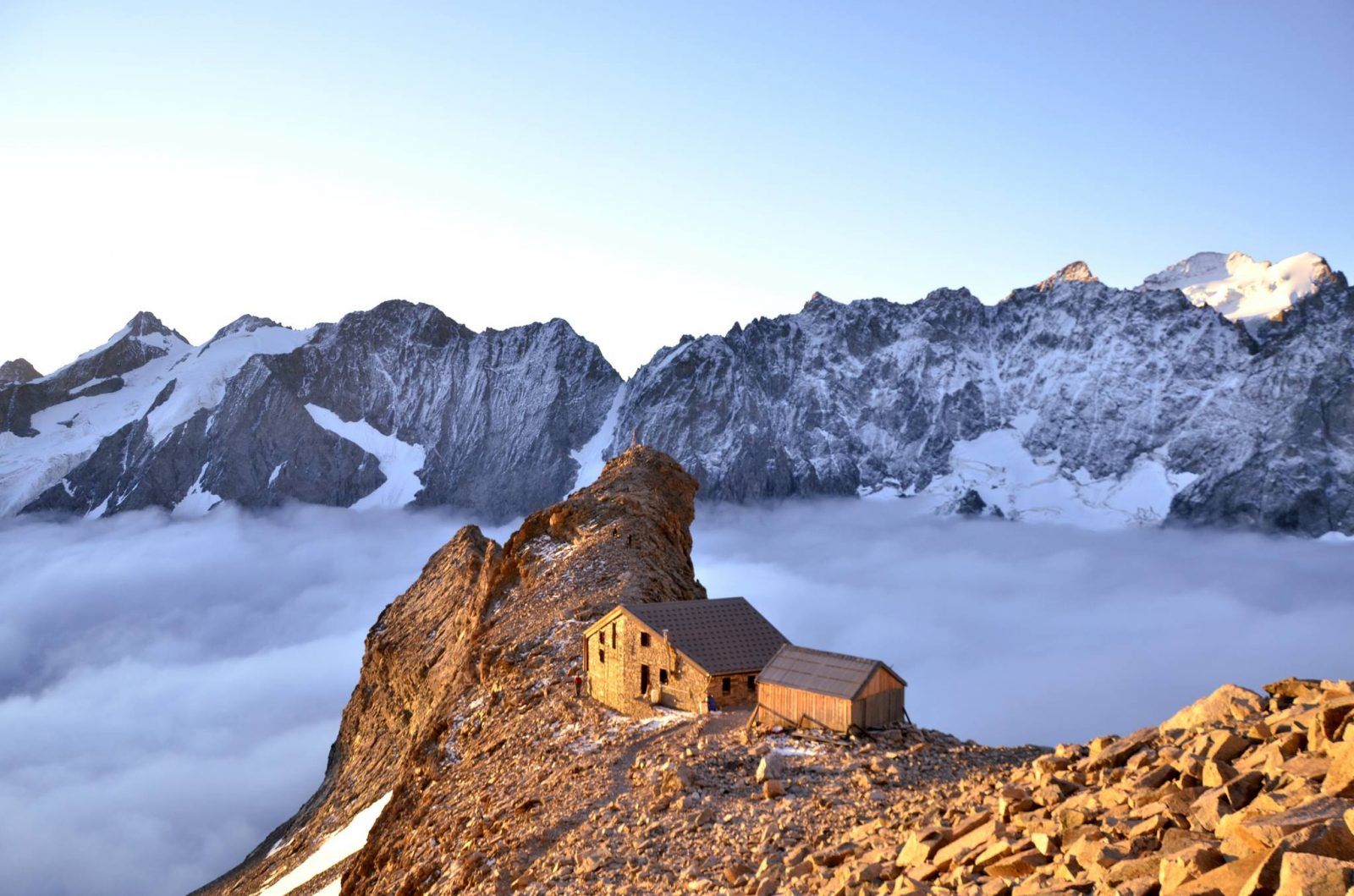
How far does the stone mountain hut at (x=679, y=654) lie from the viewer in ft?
106

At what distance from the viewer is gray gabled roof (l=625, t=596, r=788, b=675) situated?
107 feet

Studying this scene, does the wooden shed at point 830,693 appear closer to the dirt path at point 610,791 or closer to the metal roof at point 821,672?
the metal roof at point 821,672

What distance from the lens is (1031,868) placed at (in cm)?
1219

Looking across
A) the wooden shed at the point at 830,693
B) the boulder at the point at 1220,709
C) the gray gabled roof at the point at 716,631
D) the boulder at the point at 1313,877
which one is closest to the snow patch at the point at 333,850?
the gray gabled roof at the point at 716,631

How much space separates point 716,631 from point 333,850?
81.2 ft

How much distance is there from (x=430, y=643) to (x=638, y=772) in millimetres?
39303

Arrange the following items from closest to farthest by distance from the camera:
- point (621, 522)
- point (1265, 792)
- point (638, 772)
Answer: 1. point (1265, 792)
2. point (638, 772)
3. point (621, 522)

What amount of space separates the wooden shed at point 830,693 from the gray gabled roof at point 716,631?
177 inches

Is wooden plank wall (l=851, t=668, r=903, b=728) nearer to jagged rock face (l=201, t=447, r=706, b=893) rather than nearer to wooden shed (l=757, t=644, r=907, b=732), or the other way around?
wooden shed (l=757, t=644, r=907, b=732)

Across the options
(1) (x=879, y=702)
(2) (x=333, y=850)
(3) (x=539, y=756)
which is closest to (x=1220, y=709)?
(1) (x=879, y=702)

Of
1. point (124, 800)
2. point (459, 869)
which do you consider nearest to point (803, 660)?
point (459, 869)

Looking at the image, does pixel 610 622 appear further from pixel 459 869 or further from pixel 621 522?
pixel 621 522

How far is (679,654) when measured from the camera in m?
32.6

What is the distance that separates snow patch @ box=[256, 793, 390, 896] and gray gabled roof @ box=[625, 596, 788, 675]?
17.8 m
